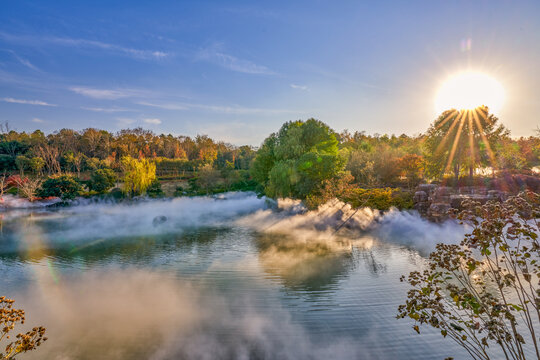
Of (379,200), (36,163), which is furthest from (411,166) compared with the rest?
(36,163)

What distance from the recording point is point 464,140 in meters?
27.6

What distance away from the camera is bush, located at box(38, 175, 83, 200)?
113 feet

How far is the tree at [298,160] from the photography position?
25.0 m

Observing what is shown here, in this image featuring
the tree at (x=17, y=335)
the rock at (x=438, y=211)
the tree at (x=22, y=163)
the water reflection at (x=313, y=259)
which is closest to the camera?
the tree at (x=17, y=335)

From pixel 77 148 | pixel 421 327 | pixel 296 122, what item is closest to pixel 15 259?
pixel 421 327

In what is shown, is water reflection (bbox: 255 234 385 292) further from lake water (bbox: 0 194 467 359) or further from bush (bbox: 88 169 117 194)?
bush (bbox: 88 169 117 194)

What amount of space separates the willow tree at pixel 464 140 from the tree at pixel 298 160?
9.69 metres

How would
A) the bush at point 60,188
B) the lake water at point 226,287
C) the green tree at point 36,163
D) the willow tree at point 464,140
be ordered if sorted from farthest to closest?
the green tree at point 36,163, the bush at point 60,188, the willow tree at point 464,140, the lake water at point 226,287

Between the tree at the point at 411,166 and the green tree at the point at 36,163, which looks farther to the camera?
the green tree at the point at 36,163

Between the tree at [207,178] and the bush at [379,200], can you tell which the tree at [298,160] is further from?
the tree at [207,178]

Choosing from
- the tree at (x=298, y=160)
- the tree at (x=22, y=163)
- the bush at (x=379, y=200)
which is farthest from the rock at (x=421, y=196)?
the tree at (x=22, y=163)

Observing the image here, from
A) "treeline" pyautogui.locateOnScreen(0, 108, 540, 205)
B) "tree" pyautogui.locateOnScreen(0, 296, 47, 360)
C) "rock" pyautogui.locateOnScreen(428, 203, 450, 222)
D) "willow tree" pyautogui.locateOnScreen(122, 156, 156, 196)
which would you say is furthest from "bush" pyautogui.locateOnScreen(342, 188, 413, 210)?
"willow tree" pyautogui.locateOnScreen(122, 156, 156, 196)

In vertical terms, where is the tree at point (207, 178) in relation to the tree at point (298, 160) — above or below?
below

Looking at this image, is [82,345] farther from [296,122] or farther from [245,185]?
[245,185]
